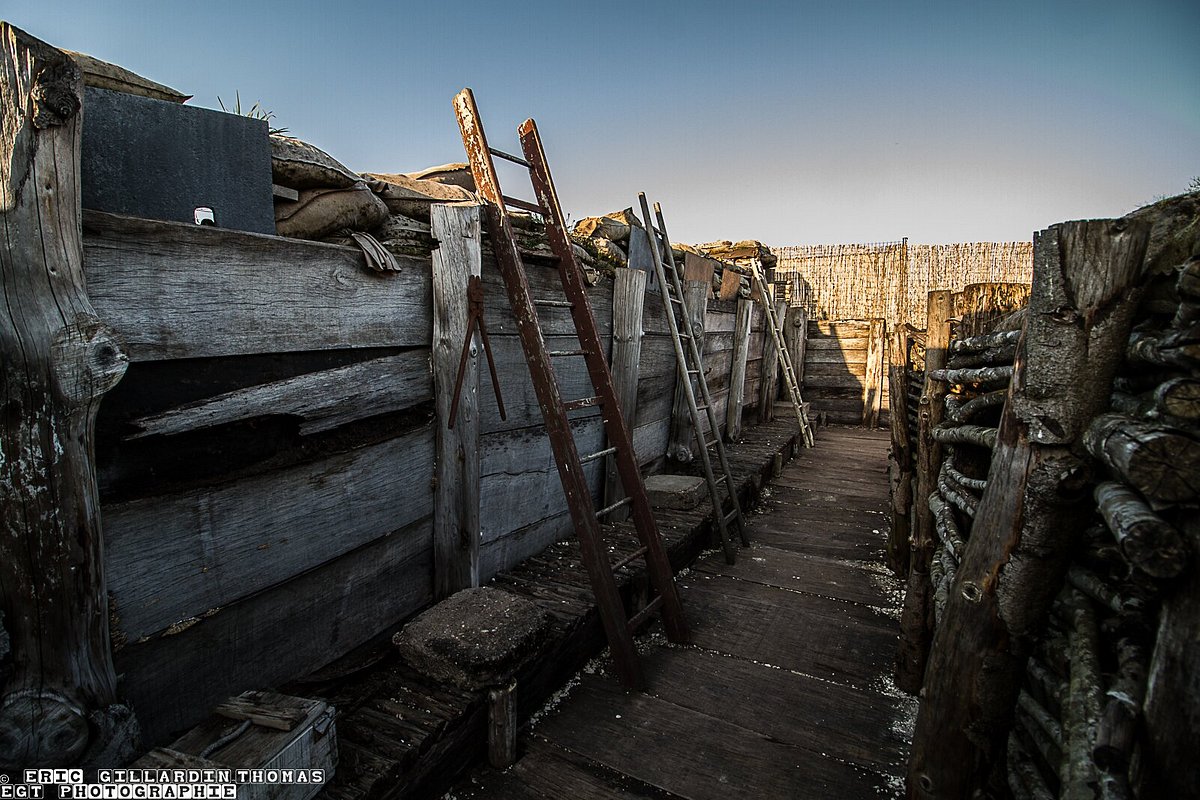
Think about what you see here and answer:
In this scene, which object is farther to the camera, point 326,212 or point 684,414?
point 684,414

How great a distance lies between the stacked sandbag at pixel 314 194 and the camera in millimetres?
2574

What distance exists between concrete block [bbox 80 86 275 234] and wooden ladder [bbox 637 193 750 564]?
3.44 m

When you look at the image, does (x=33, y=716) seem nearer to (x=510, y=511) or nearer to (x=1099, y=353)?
(x=510, y=511)

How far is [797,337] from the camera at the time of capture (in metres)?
11.3

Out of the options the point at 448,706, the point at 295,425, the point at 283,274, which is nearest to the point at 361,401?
the point at 295,425

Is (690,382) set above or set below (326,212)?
below

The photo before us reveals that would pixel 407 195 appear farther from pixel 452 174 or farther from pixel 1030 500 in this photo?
pixel 1030 500

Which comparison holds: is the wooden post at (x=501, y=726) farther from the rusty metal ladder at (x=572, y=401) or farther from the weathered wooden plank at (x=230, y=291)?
the weathered wooden plank at (x=230, y=291)

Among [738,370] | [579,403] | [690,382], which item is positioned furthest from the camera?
[738,370]

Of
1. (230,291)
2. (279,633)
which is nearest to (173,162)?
(230,291)

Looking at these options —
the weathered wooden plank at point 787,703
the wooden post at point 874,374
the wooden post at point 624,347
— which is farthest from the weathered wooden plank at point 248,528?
the wooden post at point 874,374

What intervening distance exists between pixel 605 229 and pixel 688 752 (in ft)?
14.2

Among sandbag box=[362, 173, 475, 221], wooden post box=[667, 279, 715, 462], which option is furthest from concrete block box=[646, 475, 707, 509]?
sandbag box=[362, 173, 475, 221]

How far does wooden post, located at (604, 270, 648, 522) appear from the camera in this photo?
4.69 m
